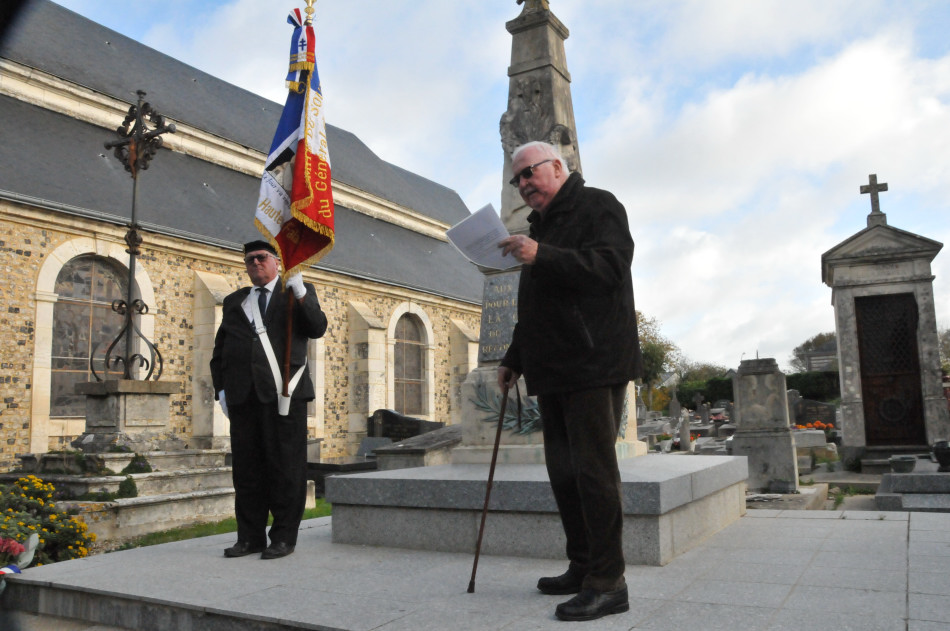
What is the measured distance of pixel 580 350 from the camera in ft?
8.64

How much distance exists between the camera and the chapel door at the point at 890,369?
34.4ft

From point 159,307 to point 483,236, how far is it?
1273cm

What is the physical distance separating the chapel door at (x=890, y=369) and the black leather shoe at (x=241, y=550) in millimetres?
9631

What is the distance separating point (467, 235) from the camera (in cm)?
299

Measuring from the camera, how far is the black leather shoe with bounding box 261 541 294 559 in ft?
12.6

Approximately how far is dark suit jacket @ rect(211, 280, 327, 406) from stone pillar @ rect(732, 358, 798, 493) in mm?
6498

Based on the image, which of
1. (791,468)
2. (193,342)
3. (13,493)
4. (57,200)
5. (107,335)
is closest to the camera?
(13,493)

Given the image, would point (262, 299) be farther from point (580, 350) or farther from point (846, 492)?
point (846, 492)

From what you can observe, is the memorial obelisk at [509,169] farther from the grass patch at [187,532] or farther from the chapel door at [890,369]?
the chapel door at [890,369]

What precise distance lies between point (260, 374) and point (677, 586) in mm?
2359

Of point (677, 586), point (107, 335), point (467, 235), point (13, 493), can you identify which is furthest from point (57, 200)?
point (677, 586)

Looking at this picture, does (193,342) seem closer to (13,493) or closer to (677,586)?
(13,493)

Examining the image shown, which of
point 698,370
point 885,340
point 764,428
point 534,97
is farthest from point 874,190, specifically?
point 698,370

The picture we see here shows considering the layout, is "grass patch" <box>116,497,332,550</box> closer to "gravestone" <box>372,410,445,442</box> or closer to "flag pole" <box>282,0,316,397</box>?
"flag pole" <box>282,0,316,397</box>
